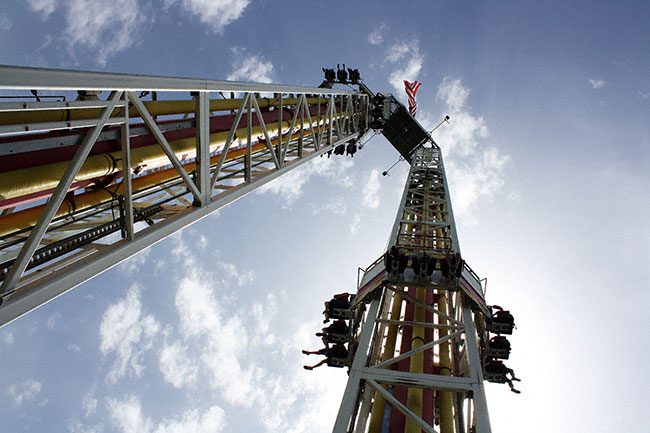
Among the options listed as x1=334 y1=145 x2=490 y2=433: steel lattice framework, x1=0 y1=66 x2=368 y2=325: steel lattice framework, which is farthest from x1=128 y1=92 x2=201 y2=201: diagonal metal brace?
x1=334 y1=145 x2=490 y2=433: steel lattice framework

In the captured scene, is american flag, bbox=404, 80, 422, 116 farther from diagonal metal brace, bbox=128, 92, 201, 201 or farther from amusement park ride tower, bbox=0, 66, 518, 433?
diagonal metal brace, bbox=128, 92, 201, 201

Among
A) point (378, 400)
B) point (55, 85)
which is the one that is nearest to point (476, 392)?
point (378, 400)

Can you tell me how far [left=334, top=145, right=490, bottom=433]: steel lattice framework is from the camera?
6.96 meters

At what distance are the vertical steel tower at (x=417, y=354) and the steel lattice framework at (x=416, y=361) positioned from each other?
16mm

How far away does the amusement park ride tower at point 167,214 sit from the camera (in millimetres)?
4125

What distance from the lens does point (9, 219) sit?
19.2ft

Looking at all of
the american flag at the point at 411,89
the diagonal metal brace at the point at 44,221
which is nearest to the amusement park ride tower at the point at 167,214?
the diagonal metal brace at the point at 44,221

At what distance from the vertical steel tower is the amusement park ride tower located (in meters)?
0.03

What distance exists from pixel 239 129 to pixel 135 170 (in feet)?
11.3

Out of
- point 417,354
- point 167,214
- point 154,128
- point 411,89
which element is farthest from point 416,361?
point 411,89

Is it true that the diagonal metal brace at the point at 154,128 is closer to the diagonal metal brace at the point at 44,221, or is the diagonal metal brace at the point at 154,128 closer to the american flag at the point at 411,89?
the diagonal metal brace at the point at 44,221

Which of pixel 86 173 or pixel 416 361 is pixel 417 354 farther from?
pixel 86 173

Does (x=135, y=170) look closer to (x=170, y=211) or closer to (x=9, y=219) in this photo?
(x=170, y=211)

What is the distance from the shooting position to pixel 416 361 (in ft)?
30.2
